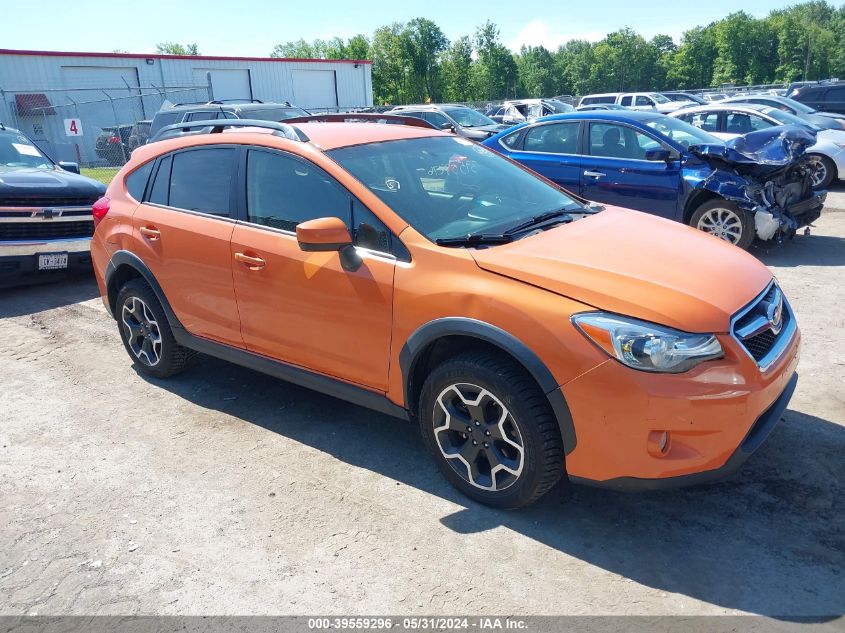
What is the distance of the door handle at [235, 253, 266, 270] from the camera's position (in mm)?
3852

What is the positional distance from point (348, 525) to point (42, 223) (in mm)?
6086

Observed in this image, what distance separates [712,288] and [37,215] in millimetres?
7146

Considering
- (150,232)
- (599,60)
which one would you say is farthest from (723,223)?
(599,60)

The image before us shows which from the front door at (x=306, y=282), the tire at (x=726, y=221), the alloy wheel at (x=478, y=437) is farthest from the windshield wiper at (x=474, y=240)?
the tire at (x=726, y=221)

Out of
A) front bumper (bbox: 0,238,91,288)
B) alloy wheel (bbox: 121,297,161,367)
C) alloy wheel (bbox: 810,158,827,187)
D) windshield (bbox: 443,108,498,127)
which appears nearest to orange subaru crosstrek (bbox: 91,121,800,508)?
alloy wheel (bbox: 121,297,161,367)

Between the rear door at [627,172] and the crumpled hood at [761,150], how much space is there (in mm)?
439

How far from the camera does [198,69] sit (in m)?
31.8

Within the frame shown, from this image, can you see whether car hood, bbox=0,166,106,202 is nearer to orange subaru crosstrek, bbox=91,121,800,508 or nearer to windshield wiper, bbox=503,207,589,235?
orange subaru crosstrek, bbox=91,121,800,508

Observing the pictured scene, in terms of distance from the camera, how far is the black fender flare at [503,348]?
2.84m

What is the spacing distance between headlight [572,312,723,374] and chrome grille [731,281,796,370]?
0.74ft

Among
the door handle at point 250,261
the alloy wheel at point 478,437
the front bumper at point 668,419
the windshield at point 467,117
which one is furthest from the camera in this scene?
the windshield at point 467,117

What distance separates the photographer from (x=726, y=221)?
25.1 feet

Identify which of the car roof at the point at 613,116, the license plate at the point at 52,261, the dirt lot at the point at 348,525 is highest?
the car roof at the point at 613,116

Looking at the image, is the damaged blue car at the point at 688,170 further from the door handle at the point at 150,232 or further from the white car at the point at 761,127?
the door handle at the point at 150,232
